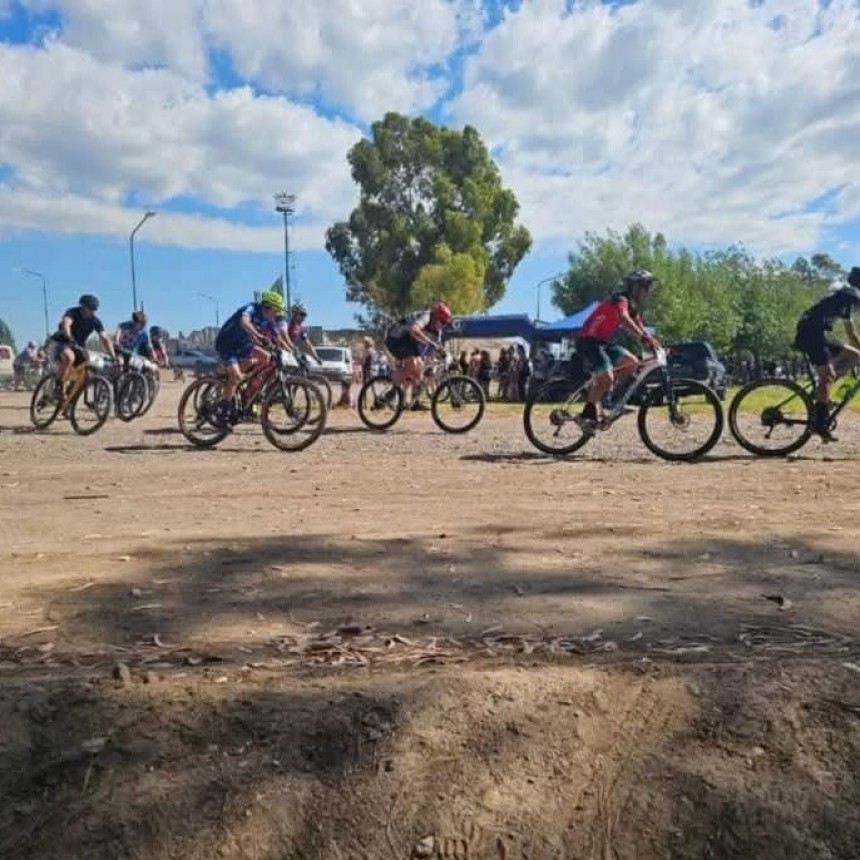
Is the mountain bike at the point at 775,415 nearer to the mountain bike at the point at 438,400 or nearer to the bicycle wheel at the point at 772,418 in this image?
the bicycle wheel at the point at 772,418

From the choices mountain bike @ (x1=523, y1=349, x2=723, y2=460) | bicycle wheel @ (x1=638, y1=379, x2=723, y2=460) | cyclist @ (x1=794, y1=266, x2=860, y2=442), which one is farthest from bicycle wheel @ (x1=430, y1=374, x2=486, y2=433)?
cyclist @ (x1=794, y1=266, x2=860, y2=442)

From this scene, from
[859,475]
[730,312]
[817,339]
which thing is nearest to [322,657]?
[859,475]

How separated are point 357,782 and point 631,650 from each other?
4.00 feet

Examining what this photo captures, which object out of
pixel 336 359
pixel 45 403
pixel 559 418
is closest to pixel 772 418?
pixel 559 418

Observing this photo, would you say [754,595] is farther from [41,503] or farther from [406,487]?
[41,503]

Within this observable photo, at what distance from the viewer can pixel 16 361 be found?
3125cm

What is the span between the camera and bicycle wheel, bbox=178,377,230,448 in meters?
10.9

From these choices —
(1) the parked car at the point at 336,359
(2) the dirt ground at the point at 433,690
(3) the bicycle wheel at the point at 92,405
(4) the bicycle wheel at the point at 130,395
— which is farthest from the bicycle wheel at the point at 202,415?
(1) the parked car at the point at 336,359

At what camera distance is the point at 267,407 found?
1042 centimetres

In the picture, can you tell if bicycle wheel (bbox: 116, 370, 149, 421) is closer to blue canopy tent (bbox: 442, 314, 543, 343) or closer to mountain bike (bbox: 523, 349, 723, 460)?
mountain bike (bbox: 523, 349, 723, 460)

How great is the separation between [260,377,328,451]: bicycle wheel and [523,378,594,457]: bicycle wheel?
7.99 feet

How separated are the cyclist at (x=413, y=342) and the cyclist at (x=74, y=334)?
4209 mm

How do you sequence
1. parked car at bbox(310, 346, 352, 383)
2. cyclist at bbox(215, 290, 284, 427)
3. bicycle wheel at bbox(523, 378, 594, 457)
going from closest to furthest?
bicycle wheel at bbox(523, 378, 594, 457)
cyclist at bbox(215, 290, 284, 427)
parked car at bbox(310, 346, 352, 383)

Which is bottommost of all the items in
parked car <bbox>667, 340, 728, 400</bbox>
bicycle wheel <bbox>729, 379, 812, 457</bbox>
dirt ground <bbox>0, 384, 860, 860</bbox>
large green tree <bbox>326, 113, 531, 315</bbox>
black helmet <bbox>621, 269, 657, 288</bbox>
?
dirt ground <bbox>0, 384, 860, 860</bbox>
